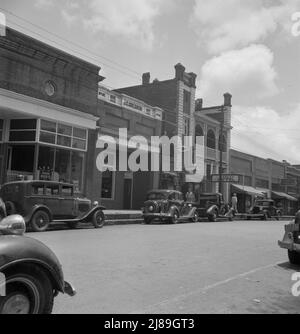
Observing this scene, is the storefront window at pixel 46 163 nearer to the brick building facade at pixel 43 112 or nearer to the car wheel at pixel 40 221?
the brick building facade at pixel 43 112

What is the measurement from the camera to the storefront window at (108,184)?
96.2 feet

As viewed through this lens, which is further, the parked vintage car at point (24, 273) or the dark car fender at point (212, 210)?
the dark car fender at point (212, 210)

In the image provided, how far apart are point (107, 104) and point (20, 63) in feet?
27.0

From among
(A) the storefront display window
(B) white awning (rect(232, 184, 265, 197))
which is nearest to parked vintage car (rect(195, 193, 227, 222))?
(A) the storefront display window

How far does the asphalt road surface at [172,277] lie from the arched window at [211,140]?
99.9 ft

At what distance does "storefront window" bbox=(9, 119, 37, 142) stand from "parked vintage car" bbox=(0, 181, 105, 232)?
6084 millimetres

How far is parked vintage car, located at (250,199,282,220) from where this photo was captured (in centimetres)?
3494

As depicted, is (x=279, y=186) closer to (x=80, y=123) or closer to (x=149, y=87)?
(x=149, y=87)

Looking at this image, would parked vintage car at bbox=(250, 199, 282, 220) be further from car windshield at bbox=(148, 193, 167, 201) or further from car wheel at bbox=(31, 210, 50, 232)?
car wheel at bbox=(31, 210, 50, 232)

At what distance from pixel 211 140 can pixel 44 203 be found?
97.7 feet

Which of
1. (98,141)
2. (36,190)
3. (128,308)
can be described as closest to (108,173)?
(98,141)

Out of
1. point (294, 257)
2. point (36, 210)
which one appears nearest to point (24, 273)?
point (294, 257)

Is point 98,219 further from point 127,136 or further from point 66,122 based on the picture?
point 127,136

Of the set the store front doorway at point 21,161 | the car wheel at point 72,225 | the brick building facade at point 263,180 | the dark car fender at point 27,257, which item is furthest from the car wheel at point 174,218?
the brick building facade at point 263,180
